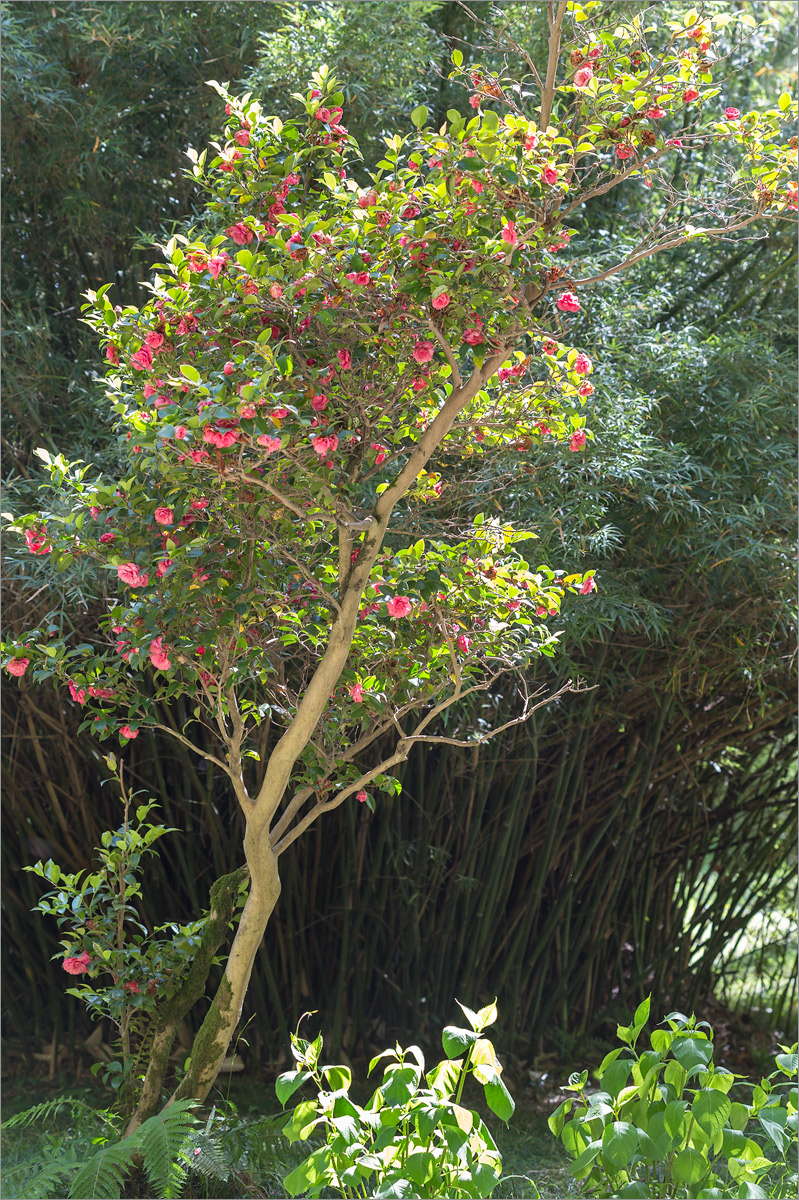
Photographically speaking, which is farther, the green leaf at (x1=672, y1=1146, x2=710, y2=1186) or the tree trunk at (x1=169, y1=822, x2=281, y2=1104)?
the tree trunk at (x1=169, y1=822, x2=281, y2=1104)

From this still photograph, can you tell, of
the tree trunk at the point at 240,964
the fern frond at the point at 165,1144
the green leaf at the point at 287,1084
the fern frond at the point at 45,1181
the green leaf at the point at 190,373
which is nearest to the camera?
the green leaf at the point at 190,373

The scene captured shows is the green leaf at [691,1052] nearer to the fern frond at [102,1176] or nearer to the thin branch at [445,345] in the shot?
the fern frond at [102,1176]

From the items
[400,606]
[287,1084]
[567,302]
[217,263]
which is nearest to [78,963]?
[287,1084]

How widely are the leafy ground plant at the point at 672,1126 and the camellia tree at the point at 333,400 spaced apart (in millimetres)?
693

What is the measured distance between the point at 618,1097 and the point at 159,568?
1.17m

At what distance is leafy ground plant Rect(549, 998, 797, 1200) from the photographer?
1.52m

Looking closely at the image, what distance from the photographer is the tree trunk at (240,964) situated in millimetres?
1875

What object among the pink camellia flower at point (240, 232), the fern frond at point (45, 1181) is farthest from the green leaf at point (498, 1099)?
the pink camellia flower at point (240, 232)

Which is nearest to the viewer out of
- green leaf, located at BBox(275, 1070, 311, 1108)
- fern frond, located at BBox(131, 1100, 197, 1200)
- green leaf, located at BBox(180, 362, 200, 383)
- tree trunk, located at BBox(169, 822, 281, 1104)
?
green leaf, located at BBox(180, 362, 200, 383)

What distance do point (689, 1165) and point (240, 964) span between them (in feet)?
2.87

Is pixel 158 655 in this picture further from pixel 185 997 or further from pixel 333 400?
pixel 185 997

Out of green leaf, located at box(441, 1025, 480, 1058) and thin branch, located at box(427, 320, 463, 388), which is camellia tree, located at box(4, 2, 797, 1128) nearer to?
thin branch, located at box(427, 320, 463, 388)

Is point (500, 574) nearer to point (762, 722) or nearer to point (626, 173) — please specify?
point (626, 173)

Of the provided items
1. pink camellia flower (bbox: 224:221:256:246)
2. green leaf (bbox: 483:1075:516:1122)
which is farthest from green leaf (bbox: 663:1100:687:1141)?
pink camellia flower (bbox: 224:221:256:246)
